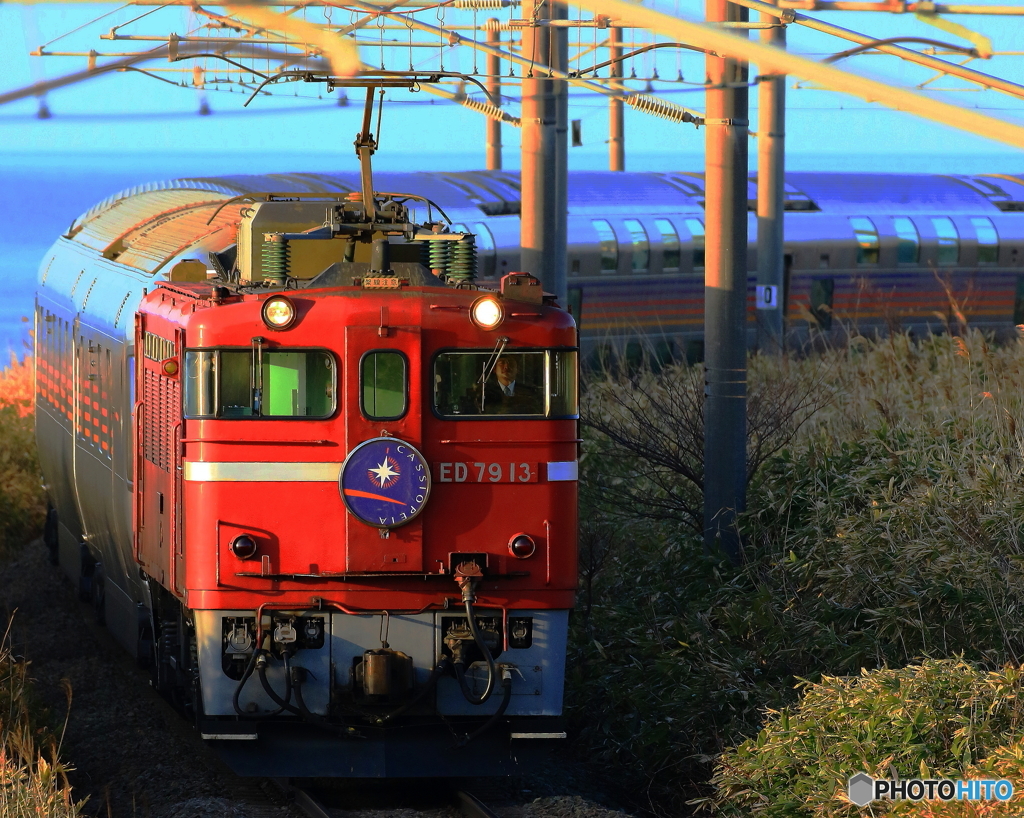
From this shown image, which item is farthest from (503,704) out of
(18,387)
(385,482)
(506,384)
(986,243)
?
(986,243)

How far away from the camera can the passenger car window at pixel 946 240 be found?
2536 cm

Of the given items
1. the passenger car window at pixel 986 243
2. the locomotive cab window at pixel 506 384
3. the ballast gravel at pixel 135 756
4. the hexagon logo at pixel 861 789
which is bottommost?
the ballast gravel at pixel 135 756

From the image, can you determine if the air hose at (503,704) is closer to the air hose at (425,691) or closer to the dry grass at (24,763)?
the air hose at (425,691)

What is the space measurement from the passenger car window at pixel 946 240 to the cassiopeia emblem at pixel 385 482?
17985 millimetres

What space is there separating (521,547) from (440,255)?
216 cm

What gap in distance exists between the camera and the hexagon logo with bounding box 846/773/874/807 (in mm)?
7738

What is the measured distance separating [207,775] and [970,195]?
1986 centimetres

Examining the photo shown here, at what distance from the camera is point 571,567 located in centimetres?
919

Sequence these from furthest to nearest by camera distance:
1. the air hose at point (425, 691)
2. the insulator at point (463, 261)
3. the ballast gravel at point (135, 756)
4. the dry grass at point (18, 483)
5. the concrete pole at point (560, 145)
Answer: the dry grass at point (18, 483) → the concrete pole at point (560, 145) → the insulator at point (463, 261) → the ballast gravel at point (135, 756) → the air hose at point (425, 691)

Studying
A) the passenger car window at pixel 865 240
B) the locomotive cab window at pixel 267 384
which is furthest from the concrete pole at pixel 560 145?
the passenger car window at pixel 865 240

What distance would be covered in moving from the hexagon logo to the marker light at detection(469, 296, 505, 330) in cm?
310

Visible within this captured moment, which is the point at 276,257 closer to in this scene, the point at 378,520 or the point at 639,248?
the point at 378,520

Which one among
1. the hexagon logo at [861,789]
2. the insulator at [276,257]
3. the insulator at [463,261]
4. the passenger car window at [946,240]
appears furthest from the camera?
the passenger car window at [946,240]

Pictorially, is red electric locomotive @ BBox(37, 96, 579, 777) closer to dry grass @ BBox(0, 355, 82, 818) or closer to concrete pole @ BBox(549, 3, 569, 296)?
dry grass @ BBox(0, 355, 82, 818)
